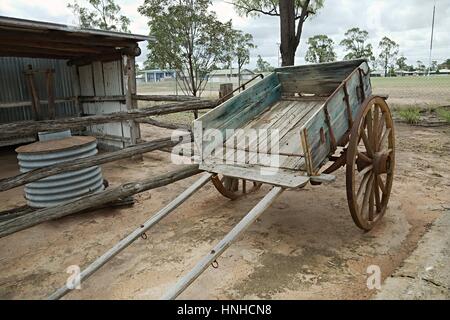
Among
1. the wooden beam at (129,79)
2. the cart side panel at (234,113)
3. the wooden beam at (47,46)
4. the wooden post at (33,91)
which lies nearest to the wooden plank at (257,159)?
the cart side panel at (234,113)

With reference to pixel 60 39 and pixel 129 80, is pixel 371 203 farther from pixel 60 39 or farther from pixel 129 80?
pixel 60 39

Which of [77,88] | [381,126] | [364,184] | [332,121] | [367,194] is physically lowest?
[367,194]

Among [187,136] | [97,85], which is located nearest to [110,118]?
[187,136]

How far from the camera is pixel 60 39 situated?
586 cm

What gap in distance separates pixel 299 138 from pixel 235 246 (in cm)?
125

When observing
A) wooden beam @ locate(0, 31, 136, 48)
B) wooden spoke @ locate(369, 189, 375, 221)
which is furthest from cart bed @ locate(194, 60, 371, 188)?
wooden beam @ locate(0, 31, 136, 48)

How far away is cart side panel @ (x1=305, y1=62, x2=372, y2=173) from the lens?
9.12 feet

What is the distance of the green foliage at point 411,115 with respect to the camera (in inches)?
368

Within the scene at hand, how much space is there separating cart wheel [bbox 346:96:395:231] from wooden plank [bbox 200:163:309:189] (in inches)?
20.5

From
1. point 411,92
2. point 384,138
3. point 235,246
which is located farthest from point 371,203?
point 411,92

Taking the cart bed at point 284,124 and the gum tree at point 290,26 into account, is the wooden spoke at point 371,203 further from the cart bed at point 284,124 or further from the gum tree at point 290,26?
the gum tree at point 290,26

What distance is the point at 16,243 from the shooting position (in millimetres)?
3730

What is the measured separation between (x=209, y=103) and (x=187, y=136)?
669 millimetres

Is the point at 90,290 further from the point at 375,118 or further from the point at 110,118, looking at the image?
the point at 375,118
